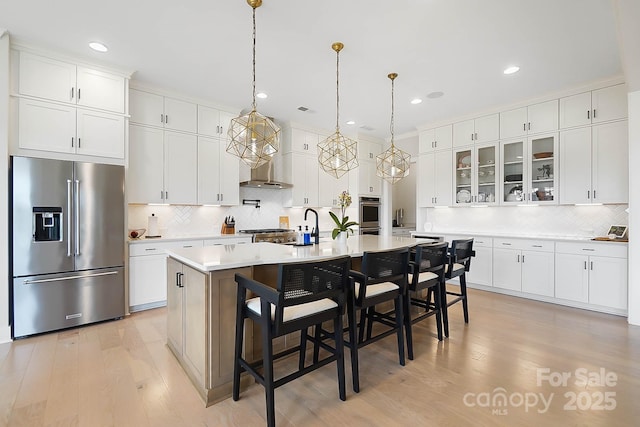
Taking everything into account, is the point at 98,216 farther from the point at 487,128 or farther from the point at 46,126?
the point at 487,128

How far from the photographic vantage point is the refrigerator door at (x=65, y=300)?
2883 mm

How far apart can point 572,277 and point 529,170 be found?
163cm

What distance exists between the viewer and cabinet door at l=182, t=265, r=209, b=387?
1.94m

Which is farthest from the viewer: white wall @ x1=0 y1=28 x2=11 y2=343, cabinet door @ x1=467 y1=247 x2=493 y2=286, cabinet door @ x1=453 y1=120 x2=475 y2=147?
cabinet door @ x1=453 y1=120 x2=475 y2=147

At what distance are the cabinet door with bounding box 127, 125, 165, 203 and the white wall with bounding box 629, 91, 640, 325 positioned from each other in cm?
584

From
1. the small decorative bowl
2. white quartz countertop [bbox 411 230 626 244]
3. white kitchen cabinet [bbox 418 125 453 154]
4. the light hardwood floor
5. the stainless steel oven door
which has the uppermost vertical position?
white kitchen cabinet [bbox 418 125 453 154]

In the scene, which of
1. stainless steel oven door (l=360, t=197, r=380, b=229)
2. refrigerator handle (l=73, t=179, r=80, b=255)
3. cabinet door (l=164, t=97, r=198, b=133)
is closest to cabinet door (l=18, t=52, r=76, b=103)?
refrigerator handle (l=73, t=179, r=80, b=255)

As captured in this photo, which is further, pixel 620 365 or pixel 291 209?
pixel 291 209

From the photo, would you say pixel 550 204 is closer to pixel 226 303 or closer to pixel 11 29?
pixel 226 303

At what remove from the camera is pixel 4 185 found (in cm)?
282

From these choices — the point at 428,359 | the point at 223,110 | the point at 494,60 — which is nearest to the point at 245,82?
the point at 223,110

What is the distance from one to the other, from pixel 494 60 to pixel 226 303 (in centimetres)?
374

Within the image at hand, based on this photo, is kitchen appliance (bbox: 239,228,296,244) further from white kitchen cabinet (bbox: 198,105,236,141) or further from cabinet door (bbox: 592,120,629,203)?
cabinet door (bbox: 592,120,629,203)

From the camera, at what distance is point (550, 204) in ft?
14.1
